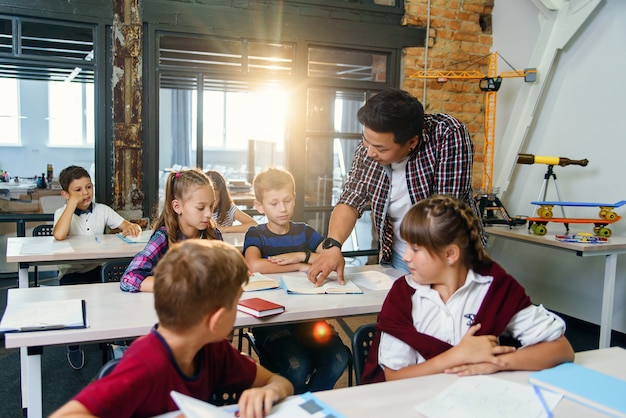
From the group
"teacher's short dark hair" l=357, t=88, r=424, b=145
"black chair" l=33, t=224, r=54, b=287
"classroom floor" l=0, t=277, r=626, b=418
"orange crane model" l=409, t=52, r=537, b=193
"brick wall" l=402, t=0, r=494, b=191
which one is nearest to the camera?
"teacher's short dark hair" l=357, t=88, r=424, b=145

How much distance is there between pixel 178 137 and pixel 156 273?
11736 mm

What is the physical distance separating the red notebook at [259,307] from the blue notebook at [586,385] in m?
0.86

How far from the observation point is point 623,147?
12.3 feet

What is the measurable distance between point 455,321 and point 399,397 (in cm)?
37

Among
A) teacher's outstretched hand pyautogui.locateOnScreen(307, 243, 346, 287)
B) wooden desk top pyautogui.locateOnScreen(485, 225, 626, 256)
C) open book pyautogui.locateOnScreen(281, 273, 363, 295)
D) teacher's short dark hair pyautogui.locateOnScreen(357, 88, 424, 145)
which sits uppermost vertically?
teacher's short dark hair pyautogui.locateOnScreen(357, 88, 424, 145)

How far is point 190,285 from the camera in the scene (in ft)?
3.69

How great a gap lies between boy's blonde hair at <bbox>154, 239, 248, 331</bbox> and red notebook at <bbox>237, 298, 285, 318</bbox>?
0.71m

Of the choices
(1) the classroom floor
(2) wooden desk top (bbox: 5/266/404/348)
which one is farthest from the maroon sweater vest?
(1) the classroom floor

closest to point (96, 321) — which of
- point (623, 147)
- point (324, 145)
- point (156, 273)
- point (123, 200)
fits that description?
point (156, 273)

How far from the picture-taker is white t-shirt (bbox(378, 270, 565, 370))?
1.52 metres

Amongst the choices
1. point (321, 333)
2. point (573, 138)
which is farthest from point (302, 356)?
point (573, 138)

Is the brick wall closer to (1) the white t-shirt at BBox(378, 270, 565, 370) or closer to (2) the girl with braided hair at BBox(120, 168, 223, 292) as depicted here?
(2) the girl with braided hair at BBox(120, 168, 223, 292)

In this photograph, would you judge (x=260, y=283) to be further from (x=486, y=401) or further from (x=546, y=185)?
(x=546, y=185)

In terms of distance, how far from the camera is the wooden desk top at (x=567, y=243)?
324 centimetres
